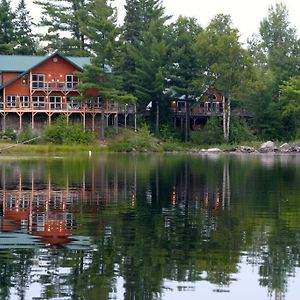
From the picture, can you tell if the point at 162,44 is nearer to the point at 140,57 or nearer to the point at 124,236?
the point at 140,57

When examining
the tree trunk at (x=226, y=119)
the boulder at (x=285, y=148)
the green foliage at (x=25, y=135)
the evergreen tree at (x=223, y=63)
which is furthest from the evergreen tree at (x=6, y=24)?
the boulder at (x=285, y=148)

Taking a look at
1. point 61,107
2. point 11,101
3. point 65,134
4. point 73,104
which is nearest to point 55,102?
point 61,107

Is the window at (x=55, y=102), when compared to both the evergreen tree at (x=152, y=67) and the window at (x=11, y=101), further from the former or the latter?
the evergreen tree at (x=152, y=67)

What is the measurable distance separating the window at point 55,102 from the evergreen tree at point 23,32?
13.1m

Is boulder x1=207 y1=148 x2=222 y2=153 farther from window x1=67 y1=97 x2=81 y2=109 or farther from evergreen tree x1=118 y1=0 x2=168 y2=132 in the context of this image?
window x1=67 y1=97 x2=81 y2=109

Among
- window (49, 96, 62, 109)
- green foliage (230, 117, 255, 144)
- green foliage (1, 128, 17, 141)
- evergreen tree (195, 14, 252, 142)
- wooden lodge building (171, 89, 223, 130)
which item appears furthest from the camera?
wooden lodge building (171, 89, 223, 130)

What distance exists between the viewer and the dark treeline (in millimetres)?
71250

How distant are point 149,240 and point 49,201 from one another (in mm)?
9096

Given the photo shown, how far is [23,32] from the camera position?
85.2m

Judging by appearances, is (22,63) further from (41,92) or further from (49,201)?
(49,201)

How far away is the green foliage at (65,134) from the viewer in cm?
6775

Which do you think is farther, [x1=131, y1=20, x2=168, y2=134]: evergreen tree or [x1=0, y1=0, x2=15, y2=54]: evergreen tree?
[x1=0, y1=0, x2=15, y2=54]: evergreen tree

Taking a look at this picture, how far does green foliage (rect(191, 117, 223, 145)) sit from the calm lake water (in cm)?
4186

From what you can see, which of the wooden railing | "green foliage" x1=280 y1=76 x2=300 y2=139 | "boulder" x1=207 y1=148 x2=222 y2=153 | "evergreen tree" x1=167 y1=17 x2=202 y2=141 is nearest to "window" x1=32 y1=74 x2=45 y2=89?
the wooden railing
